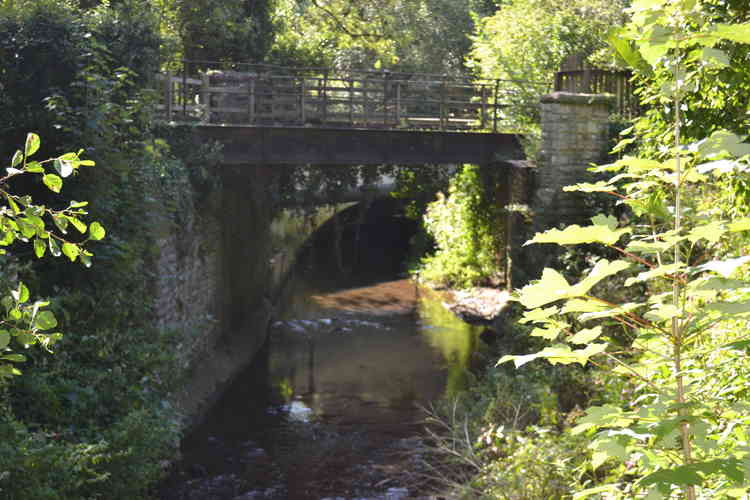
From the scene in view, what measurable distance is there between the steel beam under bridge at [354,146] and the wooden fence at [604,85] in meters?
1.79

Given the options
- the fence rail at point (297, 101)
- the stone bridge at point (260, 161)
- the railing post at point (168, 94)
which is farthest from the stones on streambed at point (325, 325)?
the railing post at point (168, 94)

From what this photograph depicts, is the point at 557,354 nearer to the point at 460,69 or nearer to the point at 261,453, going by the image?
the point at 261,453

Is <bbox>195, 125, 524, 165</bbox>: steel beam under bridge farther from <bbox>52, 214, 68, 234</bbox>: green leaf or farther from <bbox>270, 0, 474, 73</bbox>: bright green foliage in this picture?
<bbox>52, 214, 68, 234</bbox>: green leaf

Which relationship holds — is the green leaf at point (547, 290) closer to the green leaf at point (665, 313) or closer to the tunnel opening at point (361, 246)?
the green leaf at point (665, 313)

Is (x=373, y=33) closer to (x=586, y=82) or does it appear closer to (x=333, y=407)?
(x=586, y=82)

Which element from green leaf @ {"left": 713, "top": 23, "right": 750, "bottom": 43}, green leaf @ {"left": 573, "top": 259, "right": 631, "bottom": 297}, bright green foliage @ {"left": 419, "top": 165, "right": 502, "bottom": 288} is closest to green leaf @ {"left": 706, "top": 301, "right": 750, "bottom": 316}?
green leaf @ {"left": 573, "top": 259, "right": 631, "bottom": 297}

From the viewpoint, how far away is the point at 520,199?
15.8 metres

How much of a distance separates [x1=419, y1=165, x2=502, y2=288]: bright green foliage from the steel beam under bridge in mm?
1738

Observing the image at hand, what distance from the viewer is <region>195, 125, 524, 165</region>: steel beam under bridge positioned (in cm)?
1458

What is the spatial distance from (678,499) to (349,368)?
10279mm

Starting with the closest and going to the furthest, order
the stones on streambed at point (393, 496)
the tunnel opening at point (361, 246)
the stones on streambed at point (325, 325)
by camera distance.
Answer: the stones on streambed at point (393, 496)
the stones on streambed at point (325, 325)
the tunnel opening at point (361, 246)

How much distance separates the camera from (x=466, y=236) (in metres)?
20.0

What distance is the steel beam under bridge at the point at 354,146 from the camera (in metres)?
14.6

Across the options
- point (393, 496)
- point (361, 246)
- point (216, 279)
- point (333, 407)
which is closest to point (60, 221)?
point (393, 496)
